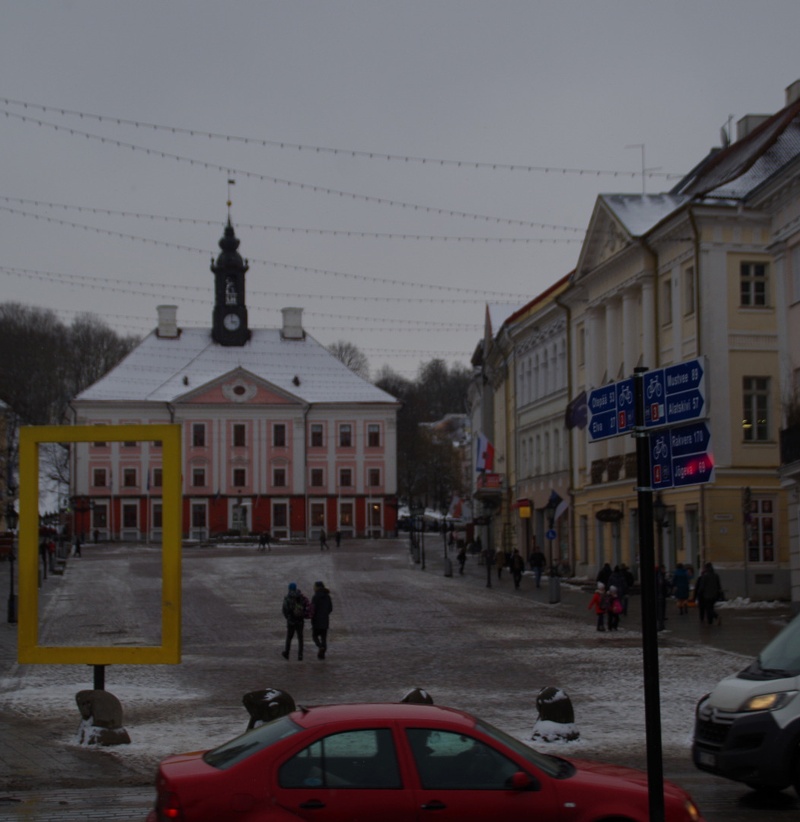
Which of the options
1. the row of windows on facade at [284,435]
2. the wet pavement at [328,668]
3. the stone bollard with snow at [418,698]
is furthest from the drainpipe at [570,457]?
the row of windows on facade at [284,435]

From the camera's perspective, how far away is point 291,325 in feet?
386

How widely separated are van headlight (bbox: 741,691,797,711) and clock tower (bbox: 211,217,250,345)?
10012 centimetres

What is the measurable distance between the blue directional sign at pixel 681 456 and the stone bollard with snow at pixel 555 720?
7.08 meters

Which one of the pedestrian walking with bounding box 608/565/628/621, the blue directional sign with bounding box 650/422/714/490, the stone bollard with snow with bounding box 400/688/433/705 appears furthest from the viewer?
the pedestrian walking with bounding box 608/565/628/621

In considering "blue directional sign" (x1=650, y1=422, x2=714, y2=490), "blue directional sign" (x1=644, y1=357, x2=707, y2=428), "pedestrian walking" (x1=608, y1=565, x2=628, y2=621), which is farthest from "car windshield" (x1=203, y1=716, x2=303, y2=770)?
"pedestrian walking" (x1=608, y1=565, x2=628, y2=621)

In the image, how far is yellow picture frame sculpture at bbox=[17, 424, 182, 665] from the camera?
15.9 meters

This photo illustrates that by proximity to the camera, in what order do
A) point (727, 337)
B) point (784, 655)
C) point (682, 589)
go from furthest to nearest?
1. point (727, 337)
2. point (682, 589)
3. point (784, 655)

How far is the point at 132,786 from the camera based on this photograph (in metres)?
13.9

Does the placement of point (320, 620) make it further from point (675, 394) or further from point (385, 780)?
point (675, 394)

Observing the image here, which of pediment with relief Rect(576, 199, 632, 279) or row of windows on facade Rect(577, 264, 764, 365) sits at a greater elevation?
pediment with relief Rect(576, 199, 632, 279)

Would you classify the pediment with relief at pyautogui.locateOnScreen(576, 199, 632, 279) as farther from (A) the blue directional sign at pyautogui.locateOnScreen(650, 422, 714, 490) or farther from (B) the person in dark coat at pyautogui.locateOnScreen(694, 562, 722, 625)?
(A) the blue directional sign at pyautogui.locateOnScreen(650, 422, 714, 490)

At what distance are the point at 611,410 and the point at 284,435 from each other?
102192 mm

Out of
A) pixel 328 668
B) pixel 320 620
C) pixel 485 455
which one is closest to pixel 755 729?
pixel 328 668

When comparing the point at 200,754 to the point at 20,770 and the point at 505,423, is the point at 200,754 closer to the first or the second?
the point at 20,770
